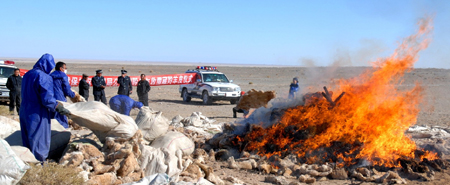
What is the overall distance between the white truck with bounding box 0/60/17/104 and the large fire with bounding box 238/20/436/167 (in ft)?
40.9

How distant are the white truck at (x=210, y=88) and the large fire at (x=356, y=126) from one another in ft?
33.1

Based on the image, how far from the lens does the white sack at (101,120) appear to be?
5.93 meters

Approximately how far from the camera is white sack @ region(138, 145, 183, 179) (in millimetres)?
5859

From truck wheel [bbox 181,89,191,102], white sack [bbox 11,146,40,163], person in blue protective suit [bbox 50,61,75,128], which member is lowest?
truck wheel [bbox 181,89,191,102]

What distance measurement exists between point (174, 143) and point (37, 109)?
2.37 meters

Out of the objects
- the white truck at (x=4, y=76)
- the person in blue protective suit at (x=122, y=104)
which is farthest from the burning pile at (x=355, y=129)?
the white truck at (x=4, y=76)

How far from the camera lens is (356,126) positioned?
297 inches

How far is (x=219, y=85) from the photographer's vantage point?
61.0 ft

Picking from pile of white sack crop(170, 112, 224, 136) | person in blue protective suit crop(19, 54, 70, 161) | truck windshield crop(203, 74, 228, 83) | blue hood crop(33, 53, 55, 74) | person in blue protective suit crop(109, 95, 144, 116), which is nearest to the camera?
person in blue protective suit crop(19, 54, 70, 161)

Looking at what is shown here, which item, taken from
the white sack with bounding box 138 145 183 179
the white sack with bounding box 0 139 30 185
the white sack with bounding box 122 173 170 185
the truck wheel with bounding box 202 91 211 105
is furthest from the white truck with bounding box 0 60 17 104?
the white sack with bounding box 122 173 170 185

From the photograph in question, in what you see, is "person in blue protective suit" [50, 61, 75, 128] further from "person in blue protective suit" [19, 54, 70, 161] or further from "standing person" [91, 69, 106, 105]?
"standing person" [91, 69, 106, 105]

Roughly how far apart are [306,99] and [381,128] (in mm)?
1585

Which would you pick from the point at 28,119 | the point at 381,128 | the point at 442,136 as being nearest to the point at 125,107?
the point at 28,119

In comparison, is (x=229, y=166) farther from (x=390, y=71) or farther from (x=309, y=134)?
(x=390, y=71)
